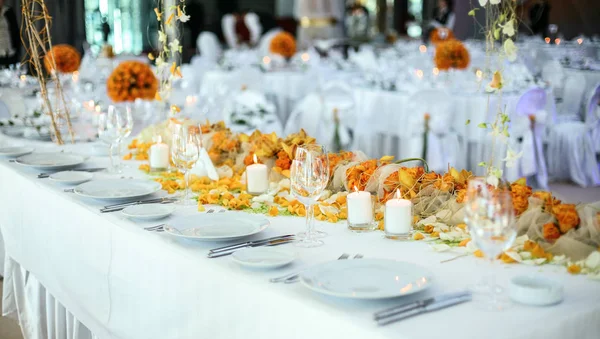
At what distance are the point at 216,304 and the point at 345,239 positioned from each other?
40 centimetres

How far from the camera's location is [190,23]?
14148mm

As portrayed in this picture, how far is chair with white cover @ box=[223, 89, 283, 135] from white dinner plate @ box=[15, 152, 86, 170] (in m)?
1.65

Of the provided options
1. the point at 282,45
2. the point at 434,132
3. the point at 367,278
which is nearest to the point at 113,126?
the point at 367,278

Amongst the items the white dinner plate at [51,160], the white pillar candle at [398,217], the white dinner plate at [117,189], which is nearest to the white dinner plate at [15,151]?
the white dinner plate at [51,160]

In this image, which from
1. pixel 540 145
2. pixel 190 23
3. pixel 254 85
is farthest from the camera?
pixel 190 23

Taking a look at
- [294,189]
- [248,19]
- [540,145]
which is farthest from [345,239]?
[248,19]

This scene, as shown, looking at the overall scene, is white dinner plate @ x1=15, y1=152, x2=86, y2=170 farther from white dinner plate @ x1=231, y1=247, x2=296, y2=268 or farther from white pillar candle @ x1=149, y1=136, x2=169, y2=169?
white dinner plate @ x1=231, y1=247, x2=296, y2=268

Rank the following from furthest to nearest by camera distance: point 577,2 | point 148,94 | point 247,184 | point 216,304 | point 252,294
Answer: point 577,2 → point 148,94 → point 247,184 → point 216,304 → point 252,294

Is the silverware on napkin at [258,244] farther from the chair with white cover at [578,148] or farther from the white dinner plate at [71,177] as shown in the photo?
the chair with white cover at [578,148]

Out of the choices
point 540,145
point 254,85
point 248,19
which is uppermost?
point 248,19

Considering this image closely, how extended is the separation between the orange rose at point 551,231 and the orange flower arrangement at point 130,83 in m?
2.55

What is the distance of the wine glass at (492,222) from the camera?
1.34 m

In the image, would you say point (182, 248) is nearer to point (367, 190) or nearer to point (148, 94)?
point (367, 190)

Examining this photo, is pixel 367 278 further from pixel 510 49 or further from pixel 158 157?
pixel 158 157
